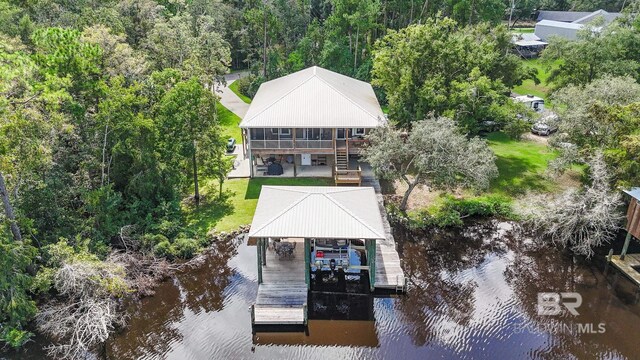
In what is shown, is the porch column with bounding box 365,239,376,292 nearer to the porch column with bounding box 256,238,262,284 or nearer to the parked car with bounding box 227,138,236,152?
the porch column with bounding box 256,238,262,284

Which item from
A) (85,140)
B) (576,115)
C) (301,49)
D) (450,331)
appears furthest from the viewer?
(301,49)

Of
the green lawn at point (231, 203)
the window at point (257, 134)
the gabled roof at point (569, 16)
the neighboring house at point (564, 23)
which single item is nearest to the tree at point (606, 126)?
the green lawn at point (231, 203)

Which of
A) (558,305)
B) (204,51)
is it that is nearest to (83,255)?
(558,305)

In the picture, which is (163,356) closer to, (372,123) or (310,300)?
(310,300)

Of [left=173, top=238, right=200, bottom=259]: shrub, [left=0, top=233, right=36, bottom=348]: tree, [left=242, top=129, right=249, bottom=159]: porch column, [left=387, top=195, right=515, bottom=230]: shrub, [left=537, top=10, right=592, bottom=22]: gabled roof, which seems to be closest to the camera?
[left=0, top=233, right=36, bottom=348]: tree

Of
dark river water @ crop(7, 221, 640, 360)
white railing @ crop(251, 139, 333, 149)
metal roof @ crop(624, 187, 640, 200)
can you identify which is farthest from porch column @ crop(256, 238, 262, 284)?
metal roof @ crop(624, 187, 640, 200)
